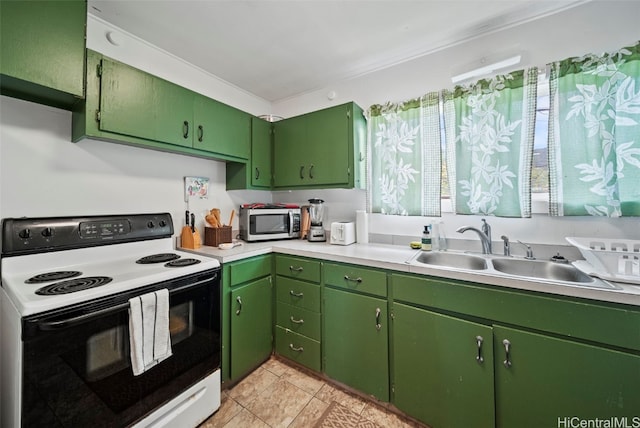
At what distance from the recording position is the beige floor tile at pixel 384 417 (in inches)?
55.7

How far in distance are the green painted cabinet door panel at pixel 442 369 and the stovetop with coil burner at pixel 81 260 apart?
126 centimetres

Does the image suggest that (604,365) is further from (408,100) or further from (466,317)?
(408,100)

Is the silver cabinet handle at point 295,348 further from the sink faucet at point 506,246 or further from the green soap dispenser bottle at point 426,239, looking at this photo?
the sink faucet at point 506,246

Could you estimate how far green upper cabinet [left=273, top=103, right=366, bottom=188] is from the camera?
2033 millimetres

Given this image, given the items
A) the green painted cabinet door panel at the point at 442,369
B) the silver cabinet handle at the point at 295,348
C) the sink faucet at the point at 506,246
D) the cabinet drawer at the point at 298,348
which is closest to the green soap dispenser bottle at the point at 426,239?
the sink faucet at the point at 506,246

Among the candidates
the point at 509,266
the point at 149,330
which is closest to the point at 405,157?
the point at 509,266

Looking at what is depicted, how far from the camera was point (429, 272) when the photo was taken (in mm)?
1335

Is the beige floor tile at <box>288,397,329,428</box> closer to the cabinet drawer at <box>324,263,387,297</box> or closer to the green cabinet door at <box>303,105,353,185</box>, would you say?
the cabinet drawer at <box>324,263,387,297</box>

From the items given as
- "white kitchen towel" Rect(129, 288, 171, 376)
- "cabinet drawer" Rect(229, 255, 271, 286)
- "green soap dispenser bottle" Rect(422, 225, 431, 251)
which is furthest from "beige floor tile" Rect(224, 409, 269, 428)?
"green soap dispenser bottle" Rect(422, 225, 431, 251)

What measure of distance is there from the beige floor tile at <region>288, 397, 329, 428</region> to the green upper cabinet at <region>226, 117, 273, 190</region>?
69.4 inches

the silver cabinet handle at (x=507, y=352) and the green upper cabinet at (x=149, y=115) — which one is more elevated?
the green upper cabinet at (x=149, y=115)

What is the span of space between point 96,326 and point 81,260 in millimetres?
633

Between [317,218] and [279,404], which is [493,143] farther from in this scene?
[279,404]

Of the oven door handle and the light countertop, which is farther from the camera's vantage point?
the light countertop
